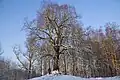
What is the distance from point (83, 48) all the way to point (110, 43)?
16885 mm

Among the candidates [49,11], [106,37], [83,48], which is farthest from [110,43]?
[49,11]

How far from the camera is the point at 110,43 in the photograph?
44625 millimetres

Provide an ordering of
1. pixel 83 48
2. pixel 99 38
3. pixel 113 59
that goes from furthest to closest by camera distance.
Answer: pixel 99 38
pixel 113 59
pixel 83 48

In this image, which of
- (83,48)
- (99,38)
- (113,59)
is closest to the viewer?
(83,48)

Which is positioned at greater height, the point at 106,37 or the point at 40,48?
the point at 106,37

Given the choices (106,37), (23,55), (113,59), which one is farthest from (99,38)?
(23,55)

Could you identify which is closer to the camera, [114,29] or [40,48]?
[40,48]

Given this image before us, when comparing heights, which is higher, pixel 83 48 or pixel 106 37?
pixel 106 37

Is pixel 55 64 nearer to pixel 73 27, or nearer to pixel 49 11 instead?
pixel 73 27

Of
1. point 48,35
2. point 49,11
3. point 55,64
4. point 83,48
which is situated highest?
point 49,11

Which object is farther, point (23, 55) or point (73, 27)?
point (23, 55)

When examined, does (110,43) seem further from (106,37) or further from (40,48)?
(40,48)

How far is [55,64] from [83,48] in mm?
4678

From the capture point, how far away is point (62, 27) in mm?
30438
